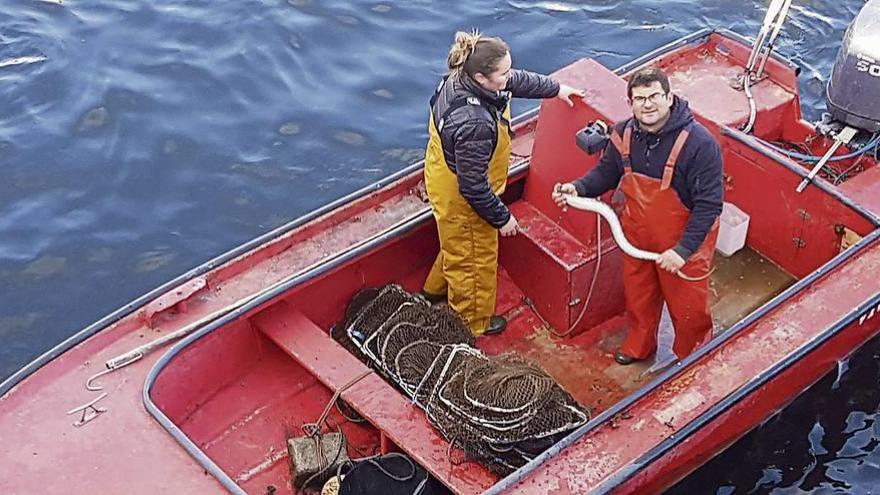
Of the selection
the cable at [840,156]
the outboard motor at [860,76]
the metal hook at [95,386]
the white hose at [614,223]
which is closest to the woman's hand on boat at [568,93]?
the white hose at [614,223]

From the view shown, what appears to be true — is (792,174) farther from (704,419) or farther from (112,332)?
(112,332)

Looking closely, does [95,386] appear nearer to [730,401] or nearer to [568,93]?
[568,93]

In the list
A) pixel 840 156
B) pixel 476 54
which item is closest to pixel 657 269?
pixel 476 54

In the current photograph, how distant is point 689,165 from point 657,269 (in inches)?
30.2

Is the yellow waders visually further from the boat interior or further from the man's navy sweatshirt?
the man's navy sweatshirt

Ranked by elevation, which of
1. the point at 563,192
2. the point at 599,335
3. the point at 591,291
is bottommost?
the point at 599,335

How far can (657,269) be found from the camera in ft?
19.3

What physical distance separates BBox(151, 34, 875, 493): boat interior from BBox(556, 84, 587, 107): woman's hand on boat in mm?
56

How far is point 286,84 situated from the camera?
9.44 metres

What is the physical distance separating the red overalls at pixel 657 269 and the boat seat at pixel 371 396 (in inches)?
57.0

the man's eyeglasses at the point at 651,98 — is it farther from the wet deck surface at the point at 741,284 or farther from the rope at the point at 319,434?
the wet deck surface at the point at 741,284

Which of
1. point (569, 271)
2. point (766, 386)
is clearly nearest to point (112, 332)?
point (569, 271)

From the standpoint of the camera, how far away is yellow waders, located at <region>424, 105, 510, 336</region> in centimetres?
584

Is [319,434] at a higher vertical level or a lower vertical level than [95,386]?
lower
